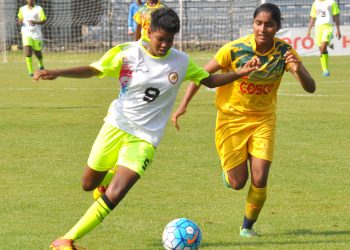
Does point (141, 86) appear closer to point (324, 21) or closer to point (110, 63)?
point (110, 63)

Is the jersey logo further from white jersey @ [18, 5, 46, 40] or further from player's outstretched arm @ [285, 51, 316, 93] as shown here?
white jersey @ [18, 5, 46, 40]

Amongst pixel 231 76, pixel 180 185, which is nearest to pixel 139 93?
pixel 231 76

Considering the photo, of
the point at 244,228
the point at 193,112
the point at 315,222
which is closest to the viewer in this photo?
the point at 244,228

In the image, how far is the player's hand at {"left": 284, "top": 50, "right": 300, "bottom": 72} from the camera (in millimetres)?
7184

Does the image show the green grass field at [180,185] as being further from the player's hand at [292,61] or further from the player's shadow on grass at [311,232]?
the player's hand at [292,61]

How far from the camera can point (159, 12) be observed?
6680 millimetres

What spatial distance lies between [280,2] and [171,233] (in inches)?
1307

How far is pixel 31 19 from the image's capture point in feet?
82.6

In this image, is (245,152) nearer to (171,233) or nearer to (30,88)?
(171,233)

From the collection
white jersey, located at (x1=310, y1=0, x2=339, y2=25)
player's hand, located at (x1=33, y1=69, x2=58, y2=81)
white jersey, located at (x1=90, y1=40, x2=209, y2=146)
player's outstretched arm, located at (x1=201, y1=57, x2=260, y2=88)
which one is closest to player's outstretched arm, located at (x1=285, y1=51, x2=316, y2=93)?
player's outstretched arm, located at (x1=201, y1=57, x2=260, y2=88)

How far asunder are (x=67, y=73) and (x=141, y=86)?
24.5 inches

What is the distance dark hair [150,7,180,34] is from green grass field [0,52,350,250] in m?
1.68

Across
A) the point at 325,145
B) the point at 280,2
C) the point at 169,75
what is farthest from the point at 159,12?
the point at 280,2

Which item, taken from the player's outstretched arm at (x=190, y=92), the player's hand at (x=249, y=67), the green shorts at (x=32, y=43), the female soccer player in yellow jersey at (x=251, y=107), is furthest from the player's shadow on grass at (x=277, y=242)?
the green shorts at (x=32, y=43)
